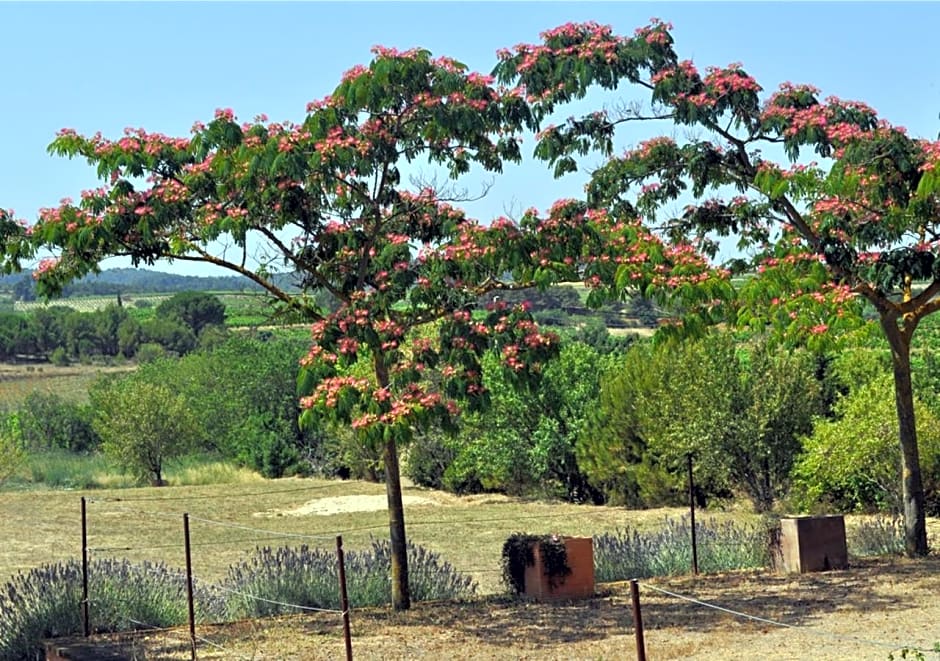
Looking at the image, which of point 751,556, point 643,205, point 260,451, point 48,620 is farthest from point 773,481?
point 260,451

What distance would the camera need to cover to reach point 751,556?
55.9 ft

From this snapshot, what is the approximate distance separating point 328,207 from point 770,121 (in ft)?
17.7

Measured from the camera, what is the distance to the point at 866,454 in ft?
70.2

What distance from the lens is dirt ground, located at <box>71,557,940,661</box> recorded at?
446 inches

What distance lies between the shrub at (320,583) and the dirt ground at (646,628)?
18.4 inches

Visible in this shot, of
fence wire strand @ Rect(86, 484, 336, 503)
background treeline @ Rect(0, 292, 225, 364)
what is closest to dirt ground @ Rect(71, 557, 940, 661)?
fence wire strand @ Rect(86, 484, 336, 503)

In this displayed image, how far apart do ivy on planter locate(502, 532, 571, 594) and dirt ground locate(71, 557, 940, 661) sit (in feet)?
1.19

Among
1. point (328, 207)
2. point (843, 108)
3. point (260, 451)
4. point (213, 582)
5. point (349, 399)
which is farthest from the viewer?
point (260, 451)

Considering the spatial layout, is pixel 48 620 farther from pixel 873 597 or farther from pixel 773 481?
pixel 773 481

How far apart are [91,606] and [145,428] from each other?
3007 cm

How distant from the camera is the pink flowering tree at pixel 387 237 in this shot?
1293cm

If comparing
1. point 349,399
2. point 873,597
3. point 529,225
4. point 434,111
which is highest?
point 434,111

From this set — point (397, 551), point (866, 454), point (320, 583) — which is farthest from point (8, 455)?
point (397, 551)

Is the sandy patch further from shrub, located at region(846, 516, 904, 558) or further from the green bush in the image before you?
shrub, located at region(846, 516, 904, 558)
